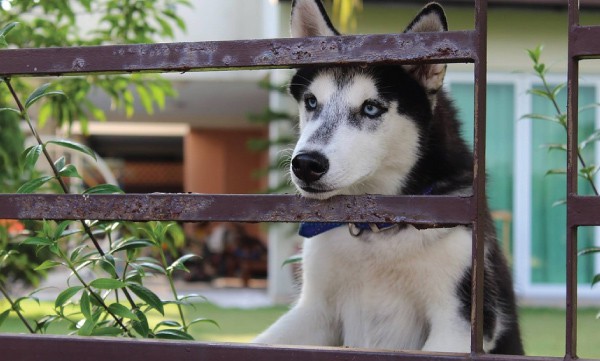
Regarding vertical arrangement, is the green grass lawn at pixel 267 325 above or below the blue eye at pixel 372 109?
below

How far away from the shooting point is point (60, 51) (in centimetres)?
166

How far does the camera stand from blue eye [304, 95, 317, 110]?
2260 mm

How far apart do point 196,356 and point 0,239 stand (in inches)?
65.6

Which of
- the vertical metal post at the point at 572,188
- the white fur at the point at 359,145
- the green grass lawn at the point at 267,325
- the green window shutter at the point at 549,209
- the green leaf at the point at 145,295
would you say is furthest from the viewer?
the green window shutter at the point at 549,209

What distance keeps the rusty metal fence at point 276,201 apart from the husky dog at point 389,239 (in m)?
0.41

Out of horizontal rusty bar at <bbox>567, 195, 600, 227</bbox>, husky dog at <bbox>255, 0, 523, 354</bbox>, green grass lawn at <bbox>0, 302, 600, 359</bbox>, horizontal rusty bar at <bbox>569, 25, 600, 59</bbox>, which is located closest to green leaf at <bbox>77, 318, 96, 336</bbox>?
husky dog at <bbox>255, 0, 523, 354</bbox>

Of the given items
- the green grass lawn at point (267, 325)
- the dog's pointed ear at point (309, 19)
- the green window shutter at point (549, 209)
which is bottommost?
the green grass lawn at point (267, 325)

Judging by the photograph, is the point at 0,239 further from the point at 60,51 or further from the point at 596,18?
the point at 596,18

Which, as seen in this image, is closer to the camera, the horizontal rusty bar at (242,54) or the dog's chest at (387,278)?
the horizontal rusty bar at (242,54)

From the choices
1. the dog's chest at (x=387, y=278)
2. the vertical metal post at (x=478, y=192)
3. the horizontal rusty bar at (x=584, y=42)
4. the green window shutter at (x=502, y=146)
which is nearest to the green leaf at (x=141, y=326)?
the dog's chest at (x=387, y=278)

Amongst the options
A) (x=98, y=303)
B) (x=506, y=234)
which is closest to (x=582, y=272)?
(x=506, y=234)

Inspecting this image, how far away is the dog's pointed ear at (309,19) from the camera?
2.23 metres

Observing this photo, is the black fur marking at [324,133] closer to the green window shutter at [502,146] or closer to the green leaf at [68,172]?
the green leaf at [68,172]

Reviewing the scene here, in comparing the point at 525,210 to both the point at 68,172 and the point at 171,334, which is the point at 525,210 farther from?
the point at 68,172
